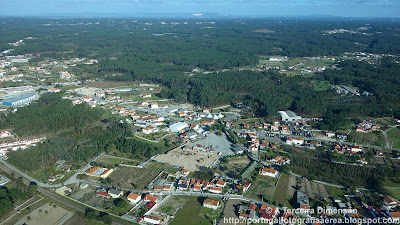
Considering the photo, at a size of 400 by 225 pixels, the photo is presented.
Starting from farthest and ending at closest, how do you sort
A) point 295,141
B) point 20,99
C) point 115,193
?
point 20,99
point 295,141
point 115,193

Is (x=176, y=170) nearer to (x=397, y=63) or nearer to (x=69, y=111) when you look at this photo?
(x=69, y=111)

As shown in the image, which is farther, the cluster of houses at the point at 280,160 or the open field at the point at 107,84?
the open field at the point at 107,84

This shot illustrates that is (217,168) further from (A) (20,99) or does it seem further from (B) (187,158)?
(A) (20,99)

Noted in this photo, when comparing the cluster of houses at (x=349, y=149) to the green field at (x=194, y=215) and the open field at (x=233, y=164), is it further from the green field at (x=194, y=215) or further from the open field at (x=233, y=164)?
the green field at (x=194, y=215)

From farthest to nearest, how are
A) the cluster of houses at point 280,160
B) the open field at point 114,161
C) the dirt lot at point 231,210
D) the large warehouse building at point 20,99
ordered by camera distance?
1. the large warehouse building at point 20,99
2. the open field at point 114,161
3. the cluster of houses at point 280,160
4. the dirt lot at point 231,210

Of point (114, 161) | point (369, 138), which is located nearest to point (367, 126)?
point (369, 138)

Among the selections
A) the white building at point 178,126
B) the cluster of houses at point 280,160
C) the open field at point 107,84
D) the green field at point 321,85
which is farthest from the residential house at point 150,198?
the green field at point 321,85

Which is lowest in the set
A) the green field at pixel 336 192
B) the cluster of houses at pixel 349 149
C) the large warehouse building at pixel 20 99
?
the green field at pixel 336 192
